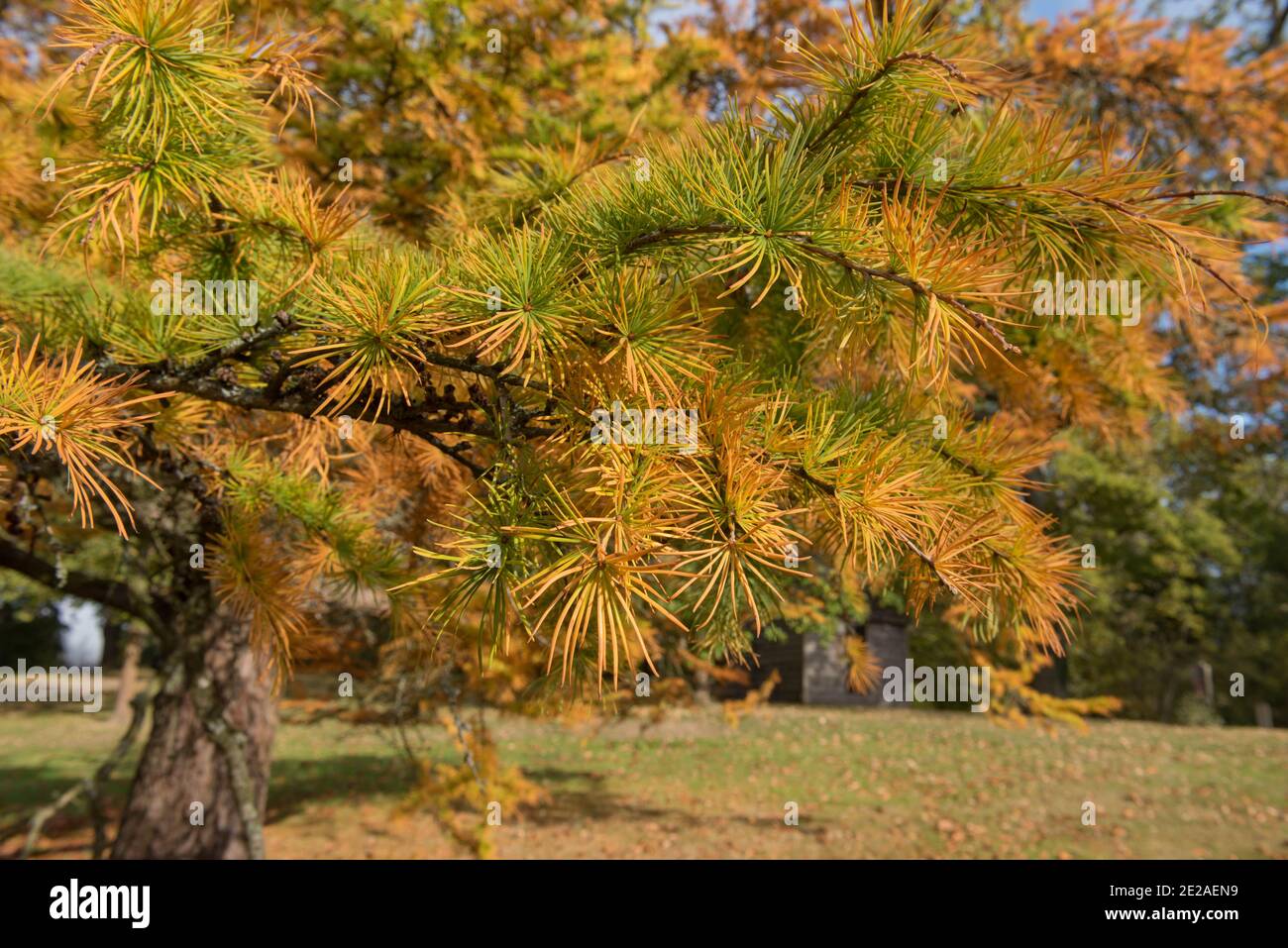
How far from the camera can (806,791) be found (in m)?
8.43

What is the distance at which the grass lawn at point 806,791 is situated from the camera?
261 inches

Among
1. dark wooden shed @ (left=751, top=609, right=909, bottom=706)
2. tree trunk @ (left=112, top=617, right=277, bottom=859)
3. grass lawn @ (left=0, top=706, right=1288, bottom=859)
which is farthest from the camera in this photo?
dark wooden shed @ (left=751, top=609, right=909, bottom=706)

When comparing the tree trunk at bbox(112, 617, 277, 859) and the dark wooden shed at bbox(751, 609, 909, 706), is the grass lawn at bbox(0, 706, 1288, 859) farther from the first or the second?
the dark wooden shed at bbox(751, 609, 909, 706)

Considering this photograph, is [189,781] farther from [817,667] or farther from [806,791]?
[817,667]

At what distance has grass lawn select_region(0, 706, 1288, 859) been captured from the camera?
662cm

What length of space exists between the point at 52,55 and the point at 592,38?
3491 mm

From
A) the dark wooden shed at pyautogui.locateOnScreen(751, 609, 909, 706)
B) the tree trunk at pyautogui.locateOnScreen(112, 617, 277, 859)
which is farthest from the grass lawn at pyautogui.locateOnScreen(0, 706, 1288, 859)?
the dark wooden shed at pyautogui.locateOnScreen(751, 609, 909, 706)

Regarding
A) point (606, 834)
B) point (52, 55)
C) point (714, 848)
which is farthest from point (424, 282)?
point (606, 834)

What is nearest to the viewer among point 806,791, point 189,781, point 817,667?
point 189,781

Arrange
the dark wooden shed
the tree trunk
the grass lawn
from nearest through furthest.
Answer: the tree trunk < the grass lawn < the dark wooden shed

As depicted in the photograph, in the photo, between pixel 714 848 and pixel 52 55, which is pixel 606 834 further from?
pixel 52 55

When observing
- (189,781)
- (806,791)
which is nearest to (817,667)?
(806,791)

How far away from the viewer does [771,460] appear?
1.33 m

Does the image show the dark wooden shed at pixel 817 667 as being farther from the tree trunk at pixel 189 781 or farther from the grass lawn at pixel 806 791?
the tree trunk at pixel 189 781
